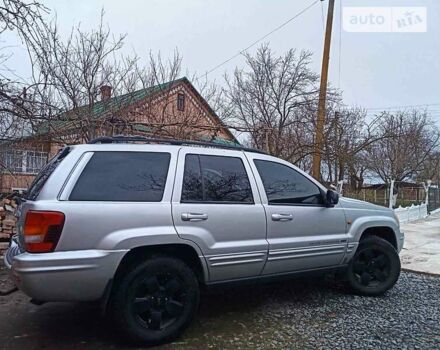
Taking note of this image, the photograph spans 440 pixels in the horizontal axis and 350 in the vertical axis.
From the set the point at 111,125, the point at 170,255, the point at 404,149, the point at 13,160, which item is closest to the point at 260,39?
the point at 111,125

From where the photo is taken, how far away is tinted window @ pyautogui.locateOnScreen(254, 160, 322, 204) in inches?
169

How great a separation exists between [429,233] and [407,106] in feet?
80.9

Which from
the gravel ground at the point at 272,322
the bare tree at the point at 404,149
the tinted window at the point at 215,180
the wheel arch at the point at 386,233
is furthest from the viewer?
the bare tree at the point at 404,149

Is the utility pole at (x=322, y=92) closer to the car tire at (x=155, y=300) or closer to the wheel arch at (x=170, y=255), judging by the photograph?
the wheel arch at (x=170, y=255)

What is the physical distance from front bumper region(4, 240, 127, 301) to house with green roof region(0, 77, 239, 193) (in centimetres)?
413

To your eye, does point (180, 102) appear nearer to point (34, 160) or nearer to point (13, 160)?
point (34, 160)

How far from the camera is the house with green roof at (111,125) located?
24.8ft

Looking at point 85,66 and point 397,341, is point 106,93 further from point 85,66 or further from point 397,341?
point 397,341

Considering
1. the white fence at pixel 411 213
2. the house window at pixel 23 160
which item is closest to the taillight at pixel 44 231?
the house window at pixel 23 160

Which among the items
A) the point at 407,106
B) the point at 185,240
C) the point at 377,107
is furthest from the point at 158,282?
the point at 407,106

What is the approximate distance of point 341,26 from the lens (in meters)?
11.8

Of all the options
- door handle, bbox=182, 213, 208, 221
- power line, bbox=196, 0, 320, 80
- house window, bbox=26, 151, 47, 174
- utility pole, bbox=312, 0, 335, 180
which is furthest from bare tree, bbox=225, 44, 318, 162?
door handle, bbox=182, 213, 208, 221

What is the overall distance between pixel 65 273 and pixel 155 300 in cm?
82

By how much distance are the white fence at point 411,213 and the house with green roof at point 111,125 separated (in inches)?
293
